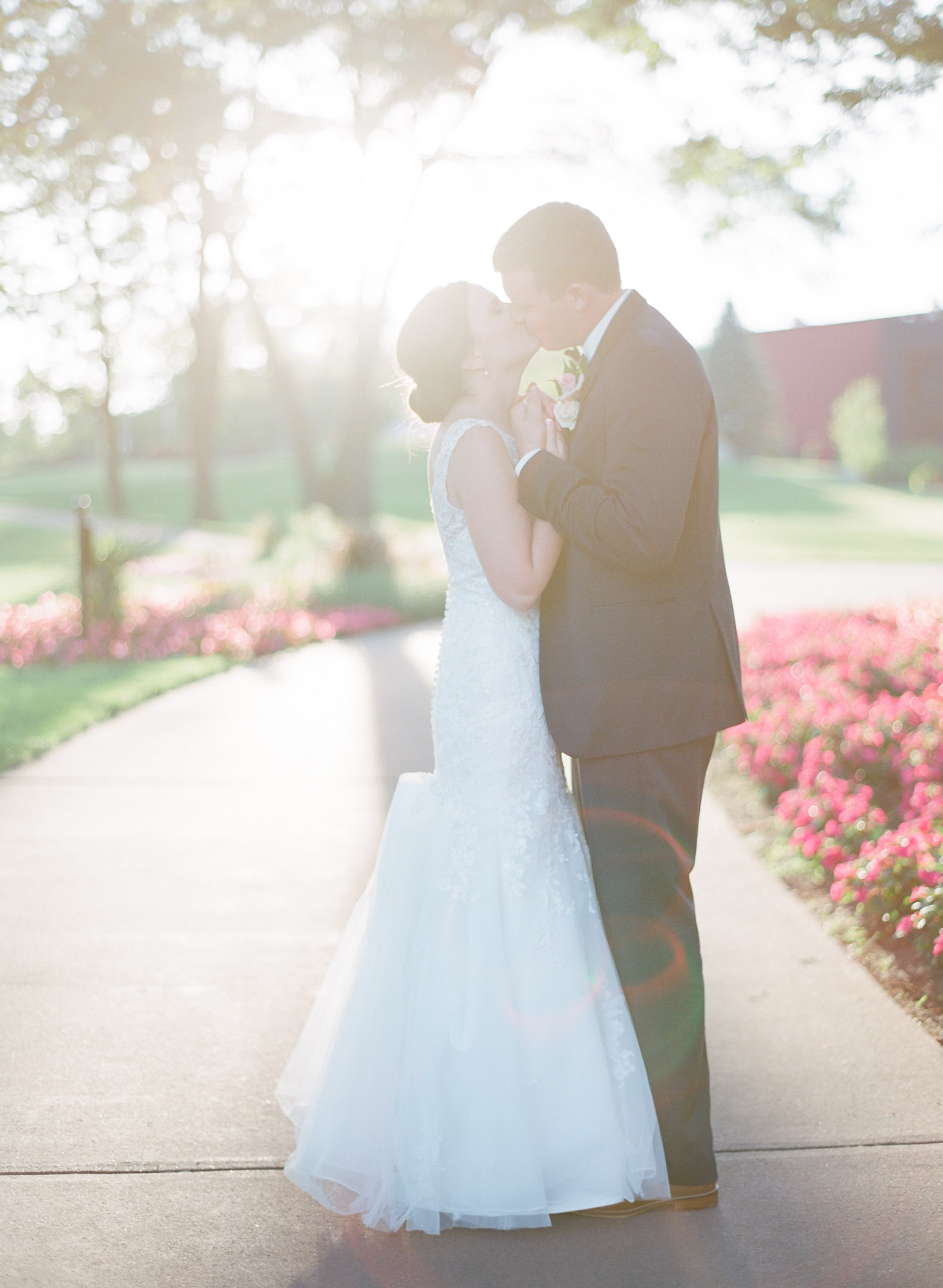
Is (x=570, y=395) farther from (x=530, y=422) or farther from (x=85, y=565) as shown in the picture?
(x=85, y=565)

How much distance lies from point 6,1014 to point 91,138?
1080 cm

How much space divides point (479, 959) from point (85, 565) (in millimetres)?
10085

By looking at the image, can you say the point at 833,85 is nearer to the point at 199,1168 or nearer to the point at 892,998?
the point at 892,998

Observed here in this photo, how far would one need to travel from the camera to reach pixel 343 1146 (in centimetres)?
288

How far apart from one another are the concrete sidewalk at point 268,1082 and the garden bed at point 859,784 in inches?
6.7

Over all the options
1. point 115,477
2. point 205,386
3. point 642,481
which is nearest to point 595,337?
point 642,481

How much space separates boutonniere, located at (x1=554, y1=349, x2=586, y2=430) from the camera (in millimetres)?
2842

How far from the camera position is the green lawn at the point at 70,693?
7.86 meters

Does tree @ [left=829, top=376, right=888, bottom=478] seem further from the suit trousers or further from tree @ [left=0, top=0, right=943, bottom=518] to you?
the suit trousers

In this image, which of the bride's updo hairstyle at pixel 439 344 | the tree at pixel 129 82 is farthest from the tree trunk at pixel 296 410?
the bride's updo hairstyle at pixel 439 344

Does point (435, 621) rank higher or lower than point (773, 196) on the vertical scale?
lower

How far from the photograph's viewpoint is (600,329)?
9.15 ft

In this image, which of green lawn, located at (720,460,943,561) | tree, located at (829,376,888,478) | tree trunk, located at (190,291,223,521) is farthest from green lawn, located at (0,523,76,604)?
tree, located at (829,376,888,478)

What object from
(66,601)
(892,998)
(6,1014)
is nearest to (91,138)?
(66,601)
